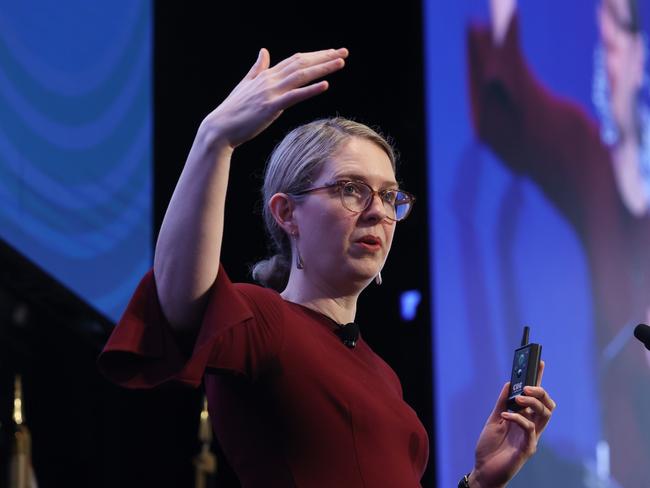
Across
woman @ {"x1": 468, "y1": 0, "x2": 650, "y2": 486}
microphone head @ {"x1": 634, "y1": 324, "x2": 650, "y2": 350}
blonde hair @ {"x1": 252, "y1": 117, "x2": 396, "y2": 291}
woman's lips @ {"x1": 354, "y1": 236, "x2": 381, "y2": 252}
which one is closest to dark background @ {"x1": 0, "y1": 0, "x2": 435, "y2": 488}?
woman @ {"x1": 468, "y1": 0, "x2": 650, "y2": 486}

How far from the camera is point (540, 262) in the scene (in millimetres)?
3617

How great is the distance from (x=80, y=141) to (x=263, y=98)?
6.32 ft

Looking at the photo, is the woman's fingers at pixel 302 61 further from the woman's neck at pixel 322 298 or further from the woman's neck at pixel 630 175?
the woman's neck at pixel 630 175

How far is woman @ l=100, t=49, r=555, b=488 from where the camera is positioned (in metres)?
1.20

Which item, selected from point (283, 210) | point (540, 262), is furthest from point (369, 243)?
point (540, 262)

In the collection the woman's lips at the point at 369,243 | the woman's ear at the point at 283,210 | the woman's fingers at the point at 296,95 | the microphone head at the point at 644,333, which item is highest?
the woman's fingers at the point at 296,95

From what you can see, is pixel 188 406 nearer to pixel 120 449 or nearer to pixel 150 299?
pixel 120 449

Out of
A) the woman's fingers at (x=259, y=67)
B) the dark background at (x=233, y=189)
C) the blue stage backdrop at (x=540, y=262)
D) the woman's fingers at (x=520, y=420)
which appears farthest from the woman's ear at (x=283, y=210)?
the blue stage backdrop at (x=540, y=262)

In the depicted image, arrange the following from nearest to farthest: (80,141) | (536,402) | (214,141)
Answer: (214,141) → (536,402) → (80,141)

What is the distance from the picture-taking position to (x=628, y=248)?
3.67m

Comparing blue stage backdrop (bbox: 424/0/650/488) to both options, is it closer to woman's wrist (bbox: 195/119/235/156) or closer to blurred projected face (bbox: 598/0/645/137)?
blurred projected face (bbox: 598/0/645/137)

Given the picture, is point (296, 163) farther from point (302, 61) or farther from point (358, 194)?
point (302, 61)

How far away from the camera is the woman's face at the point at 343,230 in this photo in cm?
153

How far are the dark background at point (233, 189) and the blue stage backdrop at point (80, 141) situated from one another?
24 centimetres
